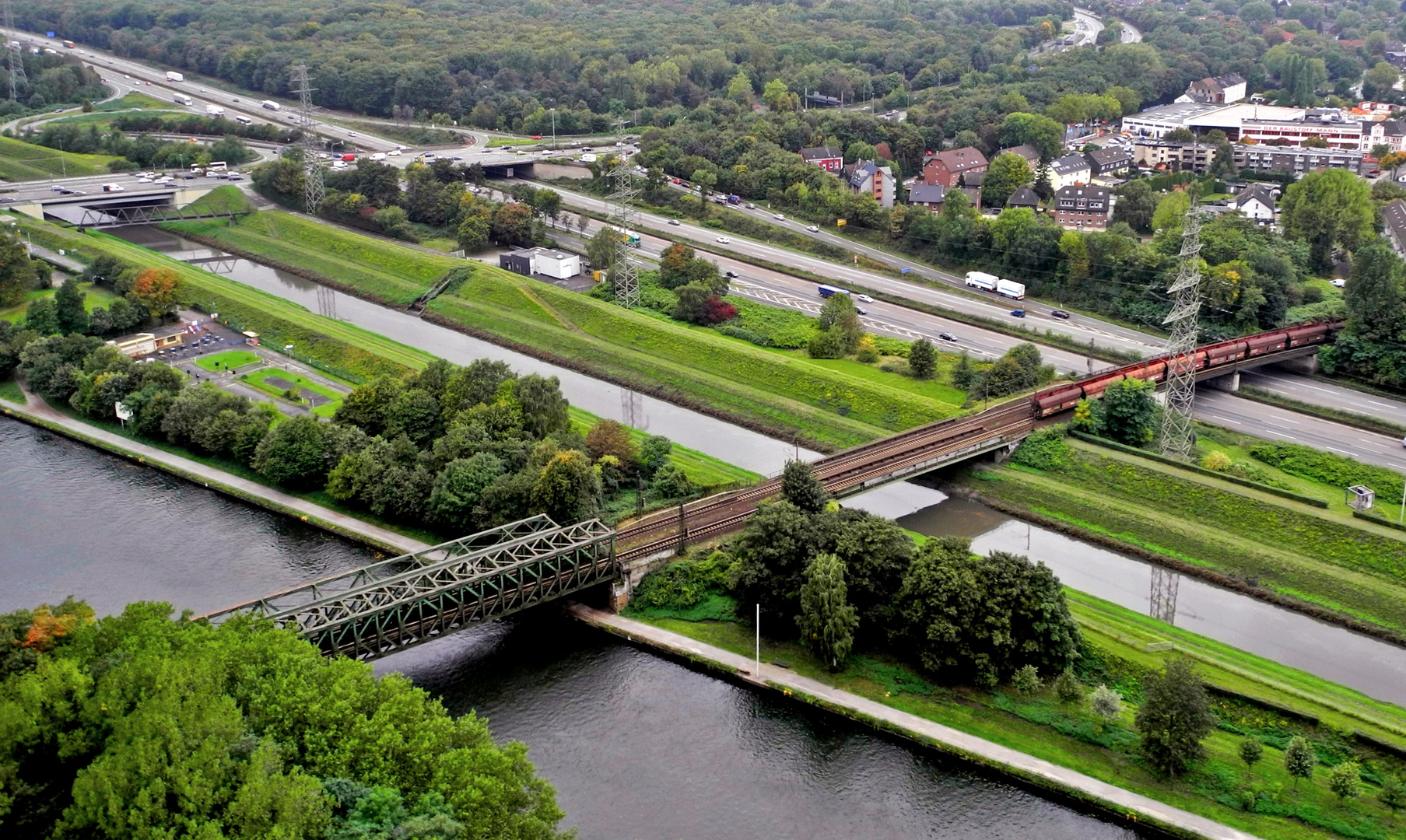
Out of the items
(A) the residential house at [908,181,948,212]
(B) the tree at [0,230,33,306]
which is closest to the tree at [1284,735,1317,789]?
(A) the residential house at [908,181,948,212]

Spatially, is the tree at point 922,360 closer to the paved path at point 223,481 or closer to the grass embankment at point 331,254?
the paved path at point 223,481

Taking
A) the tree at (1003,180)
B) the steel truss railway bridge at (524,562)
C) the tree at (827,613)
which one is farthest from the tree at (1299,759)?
the tree at (1003,180)

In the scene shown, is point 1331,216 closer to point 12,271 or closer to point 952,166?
point 952,166

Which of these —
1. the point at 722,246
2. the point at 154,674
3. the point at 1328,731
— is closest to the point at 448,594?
the point at 154,674

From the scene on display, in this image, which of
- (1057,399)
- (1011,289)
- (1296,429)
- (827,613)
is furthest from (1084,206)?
(827,613)

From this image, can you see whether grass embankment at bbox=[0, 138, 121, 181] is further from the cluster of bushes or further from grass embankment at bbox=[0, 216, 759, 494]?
grass embankment at bbox=[0, 216, 759, 494]

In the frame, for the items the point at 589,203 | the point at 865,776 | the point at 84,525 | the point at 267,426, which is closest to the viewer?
the point at 865,776

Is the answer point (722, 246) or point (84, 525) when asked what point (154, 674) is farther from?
point (722, 246)
